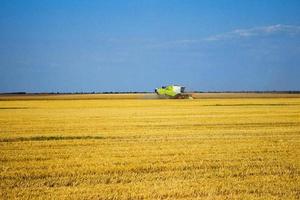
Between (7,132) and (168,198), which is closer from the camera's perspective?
(168,198)

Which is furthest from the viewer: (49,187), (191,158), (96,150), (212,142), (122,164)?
(212,142)

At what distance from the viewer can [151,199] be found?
923 cm

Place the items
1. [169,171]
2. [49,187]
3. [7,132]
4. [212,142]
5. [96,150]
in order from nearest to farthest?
[49,187], [169,171], [96,150], [212,142], [7,132]

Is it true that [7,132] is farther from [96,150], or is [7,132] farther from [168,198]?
[168,198]

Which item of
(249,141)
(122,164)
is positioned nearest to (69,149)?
(122,164)

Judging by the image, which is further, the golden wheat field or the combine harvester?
the combine harvester

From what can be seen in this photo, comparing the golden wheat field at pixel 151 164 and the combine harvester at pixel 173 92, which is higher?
the combine harvester at pixel 173 92

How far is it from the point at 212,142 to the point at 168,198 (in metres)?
8.10

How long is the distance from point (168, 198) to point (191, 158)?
171 inches

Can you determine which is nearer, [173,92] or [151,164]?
[151,164]

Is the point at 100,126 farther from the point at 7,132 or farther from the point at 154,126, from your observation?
the point at 7,132

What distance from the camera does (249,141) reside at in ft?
57.7

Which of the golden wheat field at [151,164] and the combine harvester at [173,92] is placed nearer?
the golden wheat field at [151,164]

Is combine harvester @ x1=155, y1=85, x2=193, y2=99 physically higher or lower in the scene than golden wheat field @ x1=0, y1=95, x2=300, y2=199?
higher
